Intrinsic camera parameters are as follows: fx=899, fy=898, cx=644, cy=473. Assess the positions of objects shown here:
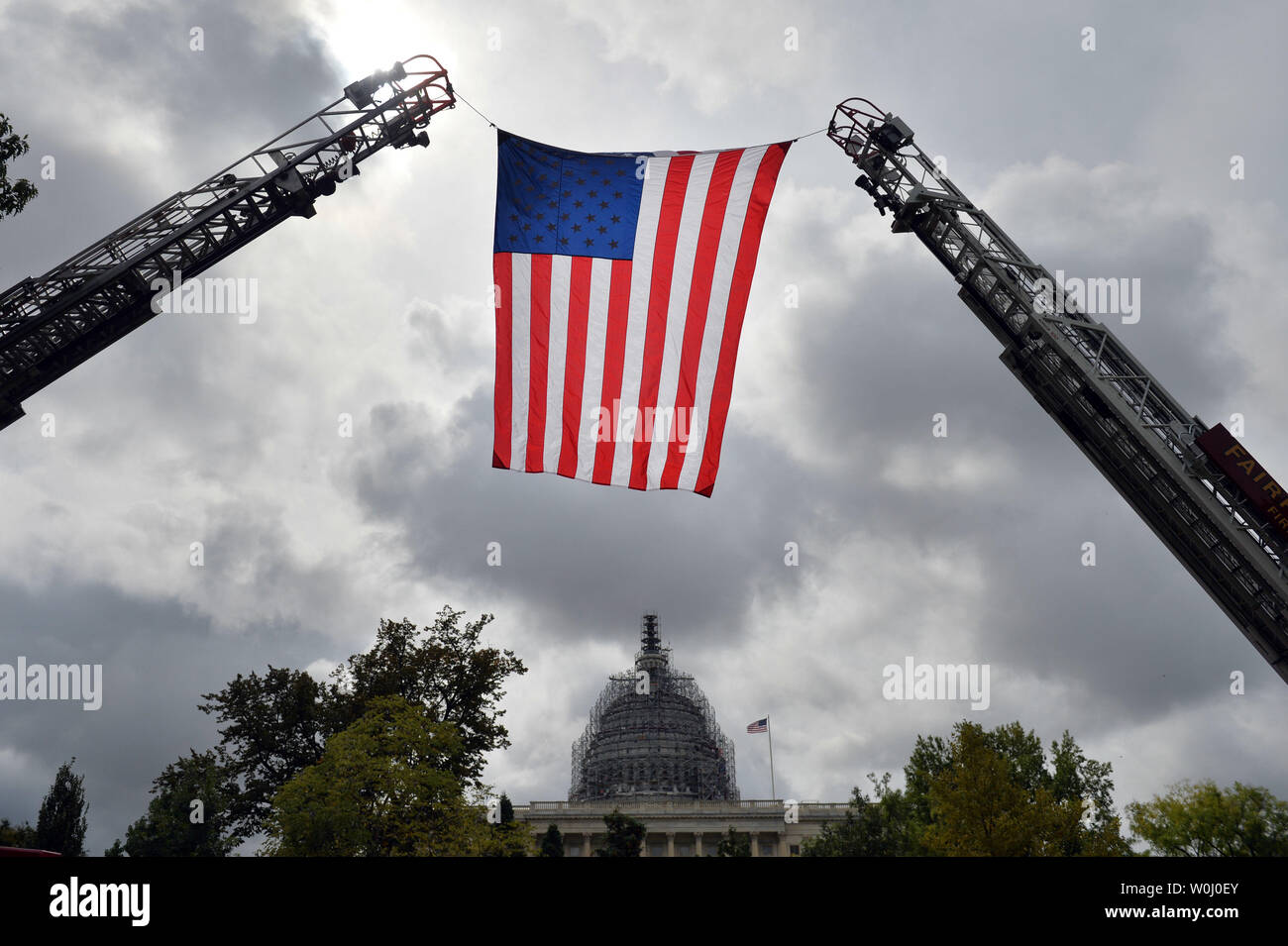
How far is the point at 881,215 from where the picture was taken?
101 feet

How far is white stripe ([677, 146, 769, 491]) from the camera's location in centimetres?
1881

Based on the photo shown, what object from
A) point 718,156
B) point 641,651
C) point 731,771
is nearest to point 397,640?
point 718,156

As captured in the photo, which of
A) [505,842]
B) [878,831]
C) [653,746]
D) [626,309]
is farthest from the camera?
[653,746]

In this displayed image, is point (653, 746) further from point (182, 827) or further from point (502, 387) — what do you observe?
point (502, 387)

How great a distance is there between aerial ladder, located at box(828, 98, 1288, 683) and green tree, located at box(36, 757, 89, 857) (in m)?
81.1

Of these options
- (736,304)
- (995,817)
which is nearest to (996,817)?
(995,817)

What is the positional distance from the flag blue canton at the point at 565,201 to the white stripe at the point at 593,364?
1.56 ft

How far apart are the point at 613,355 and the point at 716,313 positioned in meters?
2.40

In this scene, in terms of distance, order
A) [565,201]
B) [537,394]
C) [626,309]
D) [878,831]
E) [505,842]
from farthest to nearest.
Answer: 1. [878,831]
2. [505,842]
3. [565,201]
4. [626,309]
5. [537,394]

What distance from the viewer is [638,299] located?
757 inches

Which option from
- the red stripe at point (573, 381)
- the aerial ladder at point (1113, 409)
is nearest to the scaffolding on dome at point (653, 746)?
the aerial ladder at point (1113, 409)

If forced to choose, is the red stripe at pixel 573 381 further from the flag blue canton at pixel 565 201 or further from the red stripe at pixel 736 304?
the red stripe at pixel 736 304
